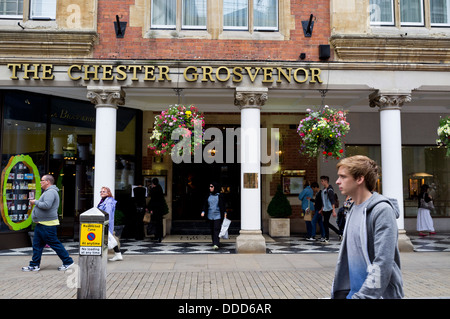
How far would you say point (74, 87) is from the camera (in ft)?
32.6

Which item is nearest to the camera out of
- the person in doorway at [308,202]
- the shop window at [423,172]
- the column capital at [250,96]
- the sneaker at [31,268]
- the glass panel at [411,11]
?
Result: the sneaker at [31,268]

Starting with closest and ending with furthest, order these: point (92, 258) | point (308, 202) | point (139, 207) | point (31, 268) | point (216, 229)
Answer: point (92, 258) → point (31, 268) → point (216, 229) → point (308, 202) → point (139, 207)

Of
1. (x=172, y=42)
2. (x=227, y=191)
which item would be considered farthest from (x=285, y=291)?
(x=227, y=191)

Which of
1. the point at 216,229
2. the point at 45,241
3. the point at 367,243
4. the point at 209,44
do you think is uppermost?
the point at 209,44

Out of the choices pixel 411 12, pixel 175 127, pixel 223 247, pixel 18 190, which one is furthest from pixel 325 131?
pixel 18 190

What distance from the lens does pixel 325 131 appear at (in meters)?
8.93

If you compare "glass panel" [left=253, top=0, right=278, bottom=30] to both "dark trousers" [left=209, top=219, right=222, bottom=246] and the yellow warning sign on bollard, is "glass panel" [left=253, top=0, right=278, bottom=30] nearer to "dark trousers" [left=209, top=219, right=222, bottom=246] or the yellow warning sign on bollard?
"dark trousers" [left=209, top=219, right=222, bottom=246]

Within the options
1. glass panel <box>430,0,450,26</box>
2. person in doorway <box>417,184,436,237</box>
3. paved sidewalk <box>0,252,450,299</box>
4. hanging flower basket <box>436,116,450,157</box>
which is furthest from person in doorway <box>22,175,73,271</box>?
person in doorway <box>417,184,436,237</box>

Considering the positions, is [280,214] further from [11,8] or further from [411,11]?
[11,8]

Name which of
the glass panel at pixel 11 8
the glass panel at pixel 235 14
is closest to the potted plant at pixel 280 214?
the glass panel at pixel 235 14

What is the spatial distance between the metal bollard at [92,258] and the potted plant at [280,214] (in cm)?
821

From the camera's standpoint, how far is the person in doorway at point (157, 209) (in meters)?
11.5

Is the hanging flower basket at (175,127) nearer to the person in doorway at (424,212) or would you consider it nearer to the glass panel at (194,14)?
the glass panel at (194,14)

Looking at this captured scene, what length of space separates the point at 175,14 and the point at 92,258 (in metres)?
7.42
